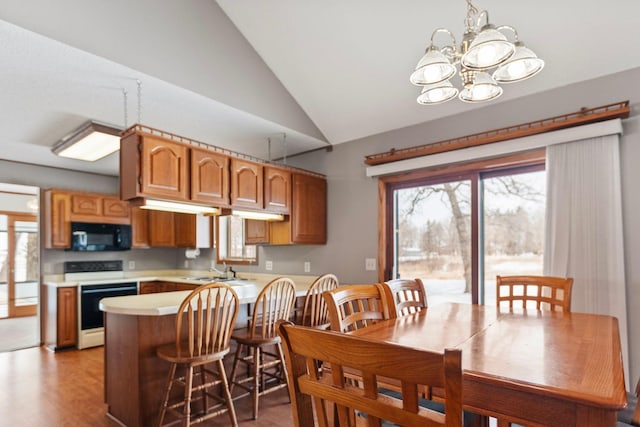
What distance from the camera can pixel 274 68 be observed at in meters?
3.30

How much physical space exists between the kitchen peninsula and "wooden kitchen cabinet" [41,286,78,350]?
2435mm

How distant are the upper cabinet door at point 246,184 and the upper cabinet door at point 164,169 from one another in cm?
48

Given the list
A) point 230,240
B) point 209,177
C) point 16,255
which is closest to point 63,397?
point 209,177

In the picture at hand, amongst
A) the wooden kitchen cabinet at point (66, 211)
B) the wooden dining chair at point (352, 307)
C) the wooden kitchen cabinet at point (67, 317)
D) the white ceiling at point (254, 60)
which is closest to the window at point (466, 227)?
the white ceiling at point (254, 60)

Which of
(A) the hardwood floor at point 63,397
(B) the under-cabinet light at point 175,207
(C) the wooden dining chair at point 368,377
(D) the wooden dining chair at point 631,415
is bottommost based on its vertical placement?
(A) the hardwood floor at point 63,397

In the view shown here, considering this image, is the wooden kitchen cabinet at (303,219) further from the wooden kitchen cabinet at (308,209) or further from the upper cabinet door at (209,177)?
the upper cabinet door at (209,177)

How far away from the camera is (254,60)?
318cm

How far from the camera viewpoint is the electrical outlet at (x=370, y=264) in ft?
11.8

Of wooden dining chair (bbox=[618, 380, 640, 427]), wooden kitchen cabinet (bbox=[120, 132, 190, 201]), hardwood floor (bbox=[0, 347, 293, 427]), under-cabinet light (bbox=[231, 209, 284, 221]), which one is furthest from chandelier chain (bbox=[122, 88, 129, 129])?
wooden dining chair (bbox=[618, 380, 640, 427])

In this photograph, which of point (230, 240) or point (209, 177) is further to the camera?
point (230, 240)

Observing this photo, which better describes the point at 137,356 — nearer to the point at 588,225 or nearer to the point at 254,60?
the point at 254,60

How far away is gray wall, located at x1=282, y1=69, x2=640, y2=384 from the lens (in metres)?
2.24

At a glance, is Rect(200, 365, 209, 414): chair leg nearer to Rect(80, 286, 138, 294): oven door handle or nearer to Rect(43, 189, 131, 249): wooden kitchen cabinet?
Rect(80, 286, 138, 294): oven door handle

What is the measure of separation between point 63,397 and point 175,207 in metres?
1.81
